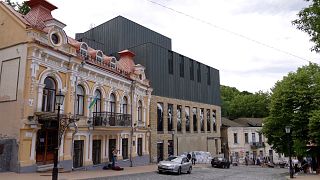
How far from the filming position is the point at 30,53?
18812mm

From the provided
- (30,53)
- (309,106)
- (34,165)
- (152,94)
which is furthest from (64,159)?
(309,106)

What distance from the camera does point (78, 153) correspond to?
881 inches

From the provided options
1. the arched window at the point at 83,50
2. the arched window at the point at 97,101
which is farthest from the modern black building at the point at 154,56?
the arched window at the point at 83,50

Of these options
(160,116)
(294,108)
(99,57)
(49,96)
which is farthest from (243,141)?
(49,96)

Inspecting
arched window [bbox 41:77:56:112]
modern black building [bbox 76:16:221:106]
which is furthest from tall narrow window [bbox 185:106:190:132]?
arched window [bbox 41:77:56:112]

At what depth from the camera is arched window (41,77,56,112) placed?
1982 centimetres

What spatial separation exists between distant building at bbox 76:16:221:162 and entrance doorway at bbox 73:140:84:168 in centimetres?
1167

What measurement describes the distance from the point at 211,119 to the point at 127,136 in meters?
20.6

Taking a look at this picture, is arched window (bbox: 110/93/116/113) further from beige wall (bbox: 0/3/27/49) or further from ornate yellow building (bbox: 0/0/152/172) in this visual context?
beige wall (bbox: 0/3/27/49)

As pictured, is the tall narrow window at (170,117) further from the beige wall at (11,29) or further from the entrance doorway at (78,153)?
the beige wall at (11,29)

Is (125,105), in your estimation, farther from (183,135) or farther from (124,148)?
(183,135)

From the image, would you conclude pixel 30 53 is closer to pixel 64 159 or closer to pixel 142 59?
pixel 64 159

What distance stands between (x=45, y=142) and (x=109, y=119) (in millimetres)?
5726

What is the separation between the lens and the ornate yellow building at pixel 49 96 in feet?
60.6
